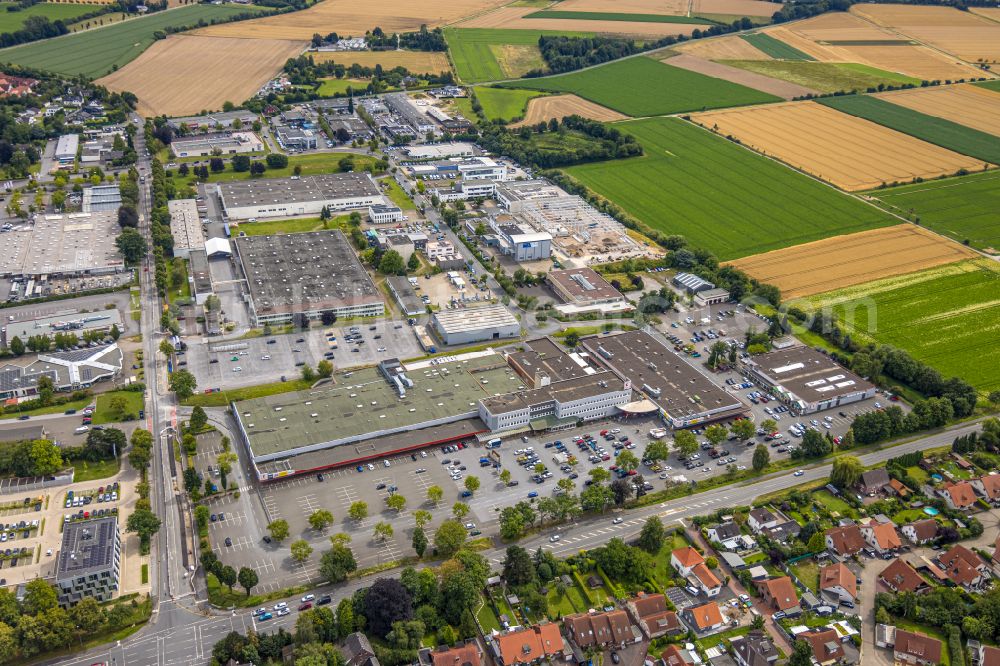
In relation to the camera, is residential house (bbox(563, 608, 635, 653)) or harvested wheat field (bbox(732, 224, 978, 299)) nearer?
residential house (bbox(563, 608, 635, 653))

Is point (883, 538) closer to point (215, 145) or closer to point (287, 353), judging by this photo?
point (287, 353)

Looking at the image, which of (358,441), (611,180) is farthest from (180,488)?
(611,180)

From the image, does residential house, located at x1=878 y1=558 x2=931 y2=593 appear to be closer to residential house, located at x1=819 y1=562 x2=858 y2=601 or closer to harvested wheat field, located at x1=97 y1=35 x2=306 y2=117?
residential house, located at x1=819 y1=562 x2=858 y2=601

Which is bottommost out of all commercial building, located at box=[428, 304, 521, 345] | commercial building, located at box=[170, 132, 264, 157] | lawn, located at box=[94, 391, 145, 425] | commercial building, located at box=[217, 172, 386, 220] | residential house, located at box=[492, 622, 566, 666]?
residential house, located at box=[492, 622, 566, 666]

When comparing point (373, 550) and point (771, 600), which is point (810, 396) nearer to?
point (771, 600)

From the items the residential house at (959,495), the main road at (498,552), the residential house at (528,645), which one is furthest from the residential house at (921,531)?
the residential house at (528,645)

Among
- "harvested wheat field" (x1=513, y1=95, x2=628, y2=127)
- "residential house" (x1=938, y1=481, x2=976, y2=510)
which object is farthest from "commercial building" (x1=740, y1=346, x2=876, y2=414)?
"harvested wheat field" (x1=513, y1=95, x2=628, y2=127)

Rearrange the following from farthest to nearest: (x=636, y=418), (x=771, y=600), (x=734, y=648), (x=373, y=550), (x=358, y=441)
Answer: (x=636, y=418)
(x=358, y=441)
(x=373, y=550)
(x=771, y=600)
(x=734, y=648)
